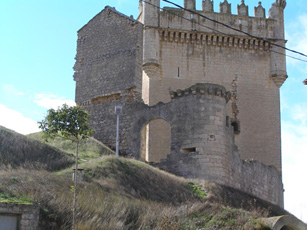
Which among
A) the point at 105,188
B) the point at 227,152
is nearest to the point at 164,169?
the point at 227,152

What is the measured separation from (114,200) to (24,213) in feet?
11.0

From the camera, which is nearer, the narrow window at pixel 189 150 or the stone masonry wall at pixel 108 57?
the narrow window at pixel 189 150

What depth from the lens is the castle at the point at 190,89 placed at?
2272 centimetres

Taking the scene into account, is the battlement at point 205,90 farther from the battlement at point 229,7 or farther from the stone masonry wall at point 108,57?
the battlement at point 229,7

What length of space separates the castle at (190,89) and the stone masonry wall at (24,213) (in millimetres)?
10083

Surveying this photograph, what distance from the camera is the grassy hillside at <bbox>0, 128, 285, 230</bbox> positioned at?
44.5ft

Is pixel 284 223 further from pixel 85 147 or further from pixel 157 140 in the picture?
pixel 157 140

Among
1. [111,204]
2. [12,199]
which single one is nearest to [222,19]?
[111,204]

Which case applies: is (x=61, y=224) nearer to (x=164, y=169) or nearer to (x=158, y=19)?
(x=164, y=169)

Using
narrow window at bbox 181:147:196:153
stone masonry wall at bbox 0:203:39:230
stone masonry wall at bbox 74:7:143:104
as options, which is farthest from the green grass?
stone masonry wall at bbox 74:7:143:104

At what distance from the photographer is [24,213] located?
500 inches

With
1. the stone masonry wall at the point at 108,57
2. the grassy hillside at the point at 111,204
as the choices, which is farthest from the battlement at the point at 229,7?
the grassy hillside at the point at 111,204

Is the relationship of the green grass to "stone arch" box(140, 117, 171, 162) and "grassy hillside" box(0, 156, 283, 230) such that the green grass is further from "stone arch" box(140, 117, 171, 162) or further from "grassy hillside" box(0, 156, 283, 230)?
"stone arch" box(140, 117, 171, 162)

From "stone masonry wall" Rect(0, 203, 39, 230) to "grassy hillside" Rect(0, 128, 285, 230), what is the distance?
21cm
